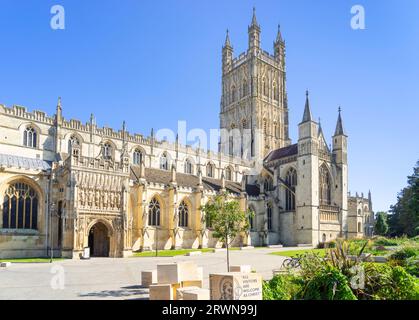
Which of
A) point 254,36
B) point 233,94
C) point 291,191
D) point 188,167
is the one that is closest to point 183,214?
point 188,167

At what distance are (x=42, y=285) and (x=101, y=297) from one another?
13.5 ft

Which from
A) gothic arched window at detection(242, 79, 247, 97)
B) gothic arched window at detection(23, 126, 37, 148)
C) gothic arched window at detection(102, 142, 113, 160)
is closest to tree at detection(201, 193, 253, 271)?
gothic arched window at detection(23, 126, 37, 148)

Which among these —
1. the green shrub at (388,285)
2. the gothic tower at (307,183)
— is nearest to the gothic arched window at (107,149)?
the gothic tower at (307,183)

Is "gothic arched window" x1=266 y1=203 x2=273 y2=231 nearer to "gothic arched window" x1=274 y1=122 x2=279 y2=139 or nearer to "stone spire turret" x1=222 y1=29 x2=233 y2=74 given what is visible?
"gothic arched window" x1=274 y1=122 x2=279 y2=139

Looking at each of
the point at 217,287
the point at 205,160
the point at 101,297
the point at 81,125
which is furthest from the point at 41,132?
the point at 217,287

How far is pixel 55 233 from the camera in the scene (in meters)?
34.9

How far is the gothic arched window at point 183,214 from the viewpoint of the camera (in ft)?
147

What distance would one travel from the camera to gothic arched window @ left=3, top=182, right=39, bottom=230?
33.6m

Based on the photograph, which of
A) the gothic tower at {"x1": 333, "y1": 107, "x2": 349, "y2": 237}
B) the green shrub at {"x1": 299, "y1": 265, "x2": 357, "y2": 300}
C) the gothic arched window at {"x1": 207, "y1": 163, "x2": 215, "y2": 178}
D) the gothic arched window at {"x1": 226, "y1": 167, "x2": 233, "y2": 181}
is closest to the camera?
the green shrub at {"x1": 299, "y1": 265, "x2": 357, "y2": 300}

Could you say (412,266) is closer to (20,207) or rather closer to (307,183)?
(20,207)

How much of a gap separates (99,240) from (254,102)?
133 feet

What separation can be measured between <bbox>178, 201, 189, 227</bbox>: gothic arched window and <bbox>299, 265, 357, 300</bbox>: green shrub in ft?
117

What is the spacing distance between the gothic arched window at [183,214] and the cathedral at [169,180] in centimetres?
14

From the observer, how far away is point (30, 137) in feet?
132
